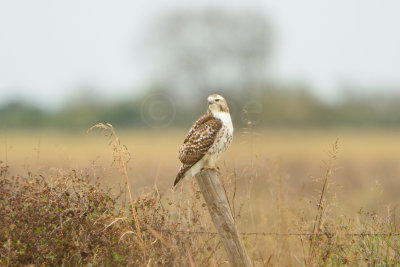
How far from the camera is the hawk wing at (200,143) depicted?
577 centimetres

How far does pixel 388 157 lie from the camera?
24.5 meters

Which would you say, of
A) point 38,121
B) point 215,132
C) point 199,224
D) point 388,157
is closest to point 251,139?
point 215,132

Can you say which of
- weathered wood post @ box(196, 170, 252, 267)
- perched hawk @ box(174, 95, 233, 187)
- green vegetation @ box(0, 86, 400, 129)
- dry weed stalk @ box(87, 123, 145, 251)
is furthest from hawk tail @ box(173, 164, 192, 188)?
green vegetation @ box(0, 86, 400, 129)

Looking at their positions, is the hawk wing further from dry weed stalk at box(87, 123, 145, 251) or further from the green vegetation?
the green vegetation

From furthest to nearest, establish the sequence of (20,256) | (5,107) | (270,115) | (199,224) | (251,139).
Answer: (5,107)
(270,115)
(251,139)
(199,224)
(20,256)

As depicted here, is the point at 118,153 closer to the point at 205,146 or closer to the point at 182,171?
the point at 182,171

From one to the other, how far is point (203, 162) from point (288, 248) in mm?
1665

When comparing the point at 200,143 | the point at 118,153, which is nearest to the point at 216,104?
the point at 200,143

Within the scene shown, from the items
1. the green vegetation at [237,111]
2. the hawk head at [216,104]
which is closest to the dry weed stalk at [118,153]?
the hawk head at [216,104]

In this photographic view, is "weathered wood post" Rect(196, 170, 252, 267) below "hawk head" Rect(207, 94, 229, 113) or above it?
below

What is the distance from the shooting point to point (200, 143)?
5.79m

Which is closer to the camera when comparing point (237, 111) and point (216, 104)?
point (216, 104)

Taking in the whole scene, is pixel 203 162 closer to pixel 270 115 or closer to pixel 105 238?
pixel 105 238

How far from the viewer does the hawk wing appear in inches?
227
